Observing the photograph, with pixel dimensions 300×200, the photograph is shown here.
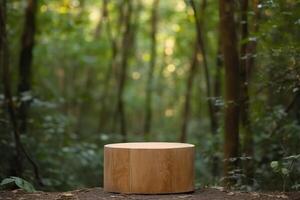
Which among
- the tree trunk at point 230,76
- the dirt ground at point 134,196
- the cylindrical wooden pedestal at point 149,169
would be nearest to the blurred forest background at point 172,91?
the tree trunk at point 230,76

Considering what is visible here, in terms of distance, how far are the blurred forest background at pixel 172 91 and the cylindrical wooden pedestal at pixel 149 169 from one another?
0.96 metres

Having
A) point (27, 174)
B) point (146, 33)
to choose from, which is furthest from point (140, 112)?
point (27, 174)

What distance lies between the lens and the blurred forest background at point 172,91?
6.75m

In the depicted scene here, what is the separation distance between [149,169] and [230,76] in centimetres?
200

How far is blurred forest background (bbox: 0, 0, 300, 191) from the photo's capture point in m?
6.75

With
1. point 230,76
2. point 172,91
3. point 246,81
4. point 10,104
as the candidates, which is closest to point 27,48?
point 10,104

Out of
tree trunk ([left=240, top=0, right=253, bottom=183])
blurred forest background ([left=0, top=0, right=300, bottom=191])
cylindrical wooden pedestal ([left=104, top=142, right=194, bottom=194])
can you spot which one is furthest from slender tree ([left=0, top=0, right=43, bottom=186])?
tree trunk ([left=240, top=0, right=253, bottom=183])

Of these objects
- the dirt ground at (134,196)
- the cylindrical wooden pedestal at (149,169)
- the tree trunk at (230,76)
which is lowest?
the dirt ground at (134,196)

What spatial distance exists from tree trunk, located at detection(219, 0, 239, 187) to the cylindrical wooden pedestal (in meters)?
1.47

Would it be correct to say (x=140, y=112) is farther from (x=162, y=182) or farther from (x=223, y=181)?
(x=162, y=182)

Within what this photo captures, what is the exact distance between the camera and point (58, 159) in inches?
409

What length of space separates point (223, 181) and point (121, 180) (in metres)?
1.90

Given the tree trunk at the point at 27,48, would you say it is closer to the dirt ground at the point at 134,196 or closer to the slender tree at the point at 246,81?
the slender tree at the point at 246,81

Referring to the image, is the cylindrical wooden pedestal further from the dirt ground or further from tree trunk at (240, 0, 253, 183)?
tree trunk at (240, 0, 253, 183)
